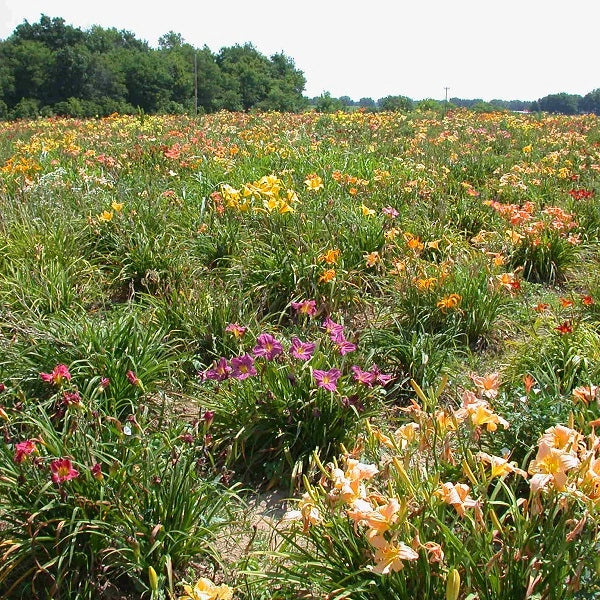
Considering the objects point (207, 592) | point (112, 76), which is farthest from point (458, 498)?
point (112, 76)

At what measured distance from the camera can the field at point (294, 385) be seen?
170cm

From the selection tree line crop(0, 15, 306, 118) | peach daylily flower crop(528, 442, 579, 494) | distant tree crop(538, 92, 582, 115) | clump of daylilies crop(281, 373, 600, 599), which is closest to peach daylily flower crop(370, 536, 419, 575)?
clump of daylilies crop(281, 373, 600, 599)

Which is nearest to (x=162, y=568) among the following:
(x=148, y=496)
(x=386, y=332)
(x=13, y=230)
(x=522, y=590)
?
(x=148, y=496)

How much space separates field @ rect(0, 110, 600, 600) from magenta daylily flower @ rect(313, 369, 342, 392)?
11mm

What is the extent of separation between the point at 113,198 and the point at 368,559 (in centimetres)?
446

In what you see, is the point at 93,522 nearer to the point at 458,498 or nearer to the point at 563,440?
the point at 458,498

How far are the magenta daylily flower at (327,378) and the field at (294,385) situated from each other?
0.04 feet

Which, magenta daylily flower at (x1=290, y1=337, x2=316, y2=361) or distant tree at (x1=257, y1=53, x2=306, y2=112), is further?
distant tree at (x1=257, y1=53, x2=306, y2=112)

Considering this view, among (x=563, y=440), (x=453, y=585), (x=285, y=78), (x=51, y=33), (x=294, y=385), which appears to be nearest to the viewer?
(x=453, y=585)

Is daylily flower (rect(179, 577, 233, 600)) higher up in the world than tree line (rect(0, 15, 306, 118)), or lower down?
lower down

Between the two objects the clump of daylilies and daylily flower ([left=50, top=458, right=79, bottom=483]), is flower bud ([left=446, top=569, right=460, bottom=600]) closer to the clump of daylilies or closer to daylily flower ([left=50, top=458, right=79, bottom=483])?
the clump of daylilies

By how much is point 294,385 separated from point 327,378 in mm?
224

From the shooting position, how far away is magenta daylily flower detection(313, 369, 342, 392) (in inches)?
101

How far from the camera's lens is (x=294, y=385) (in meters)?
2.75
